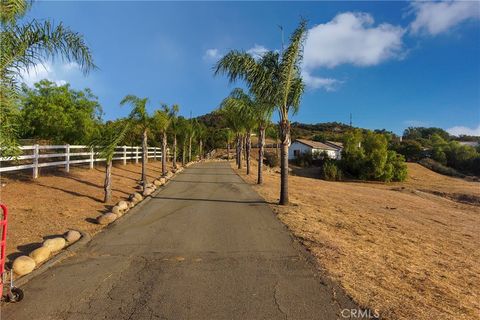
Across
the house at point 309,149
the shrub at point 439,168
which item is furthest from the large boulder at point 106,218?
the shrub at point 439,168

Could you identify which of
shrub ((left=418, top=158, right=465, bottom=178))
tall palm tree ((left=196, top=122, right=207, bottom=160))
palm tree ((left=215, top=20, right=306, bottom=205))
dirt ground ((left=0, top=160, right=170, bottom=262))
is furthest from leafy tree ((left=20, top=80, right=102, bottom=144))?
shrub ((left=418, top=158, right=465, bottom=178))

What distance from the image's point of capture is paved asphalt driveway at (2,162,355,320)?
15.1ft

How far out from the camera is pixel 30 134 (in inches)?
961

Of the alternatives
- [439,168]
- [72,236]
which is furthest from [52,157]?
[439,168]

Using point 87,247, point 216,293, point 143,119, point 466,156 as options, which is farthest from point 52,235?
point 466,156

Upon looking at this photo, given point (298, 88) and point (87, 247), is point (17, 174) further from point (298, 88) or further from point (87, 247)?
point (298, 88)

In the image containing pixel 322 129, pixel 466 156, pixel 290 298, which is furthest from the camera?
pixel 322 129

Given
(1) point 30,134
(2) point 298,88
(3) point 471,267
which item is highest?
(2) point 298,88

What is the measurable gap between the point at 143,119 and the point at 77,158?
17.0 feet

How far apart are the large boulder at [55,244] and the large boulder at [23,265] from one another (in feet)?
2.60

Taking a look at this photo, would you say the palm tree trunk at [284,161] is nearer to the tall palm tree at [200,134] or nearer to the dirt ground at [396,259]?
the dirt ground at [396,259]

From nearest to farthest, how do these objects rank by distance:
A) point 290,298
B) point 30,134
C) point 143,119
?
point 290,298 < point 143,119 < point 30,134

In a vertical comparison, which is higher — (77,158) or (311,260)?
(77,158)

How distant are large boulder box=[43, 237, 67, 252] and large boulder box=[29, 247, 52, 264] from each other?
180mm
